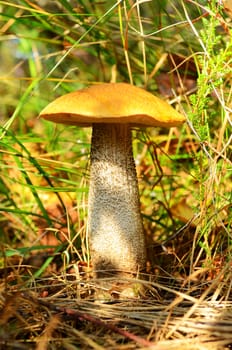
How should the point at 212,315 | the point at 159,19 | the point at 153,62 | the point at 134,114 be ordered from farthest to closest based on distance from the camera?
the point at 153,62, the point at 159,19, the point at 134,114, the point at 212,315

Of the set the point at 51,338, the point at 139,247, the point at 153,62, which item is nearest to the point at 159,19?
the point at 153,62

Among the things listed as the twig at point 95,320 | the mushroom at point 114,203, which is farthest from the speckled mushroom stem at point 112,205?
the twig at point 95,320

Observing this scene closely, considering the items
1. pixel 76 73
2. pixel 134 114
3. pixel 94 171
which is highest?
pixel 76 73

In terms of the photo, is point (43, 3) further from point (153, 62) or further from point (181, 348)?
point (181, 348)

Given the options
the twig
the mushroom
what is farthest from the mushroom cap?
the twig

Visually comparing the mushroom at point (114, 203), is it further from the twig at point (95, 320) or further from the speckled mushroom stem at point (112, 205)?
the twig at point (95, 320)

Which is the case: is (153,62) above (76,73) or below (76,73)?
below

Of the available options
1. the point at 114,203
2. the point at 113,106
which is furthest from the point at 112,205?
the point at 113,106

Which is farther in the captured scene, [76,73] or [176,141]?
[76,73]
